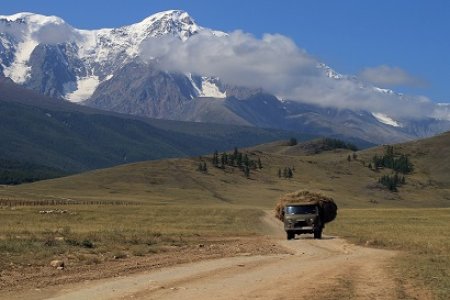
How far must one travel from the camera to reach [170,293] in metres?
21.9

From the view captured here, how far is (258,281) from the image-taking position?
2530 cm

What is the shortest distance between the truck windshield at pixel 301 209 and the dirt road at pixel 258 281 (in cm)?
1826

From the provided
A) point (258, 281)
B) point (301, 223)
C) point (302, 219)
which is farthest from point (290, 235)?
point (258, 281)

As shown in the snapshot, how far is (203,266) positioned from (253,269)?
89.9 inches

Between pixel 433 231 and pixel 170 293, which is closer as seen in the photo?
pixel 170 293

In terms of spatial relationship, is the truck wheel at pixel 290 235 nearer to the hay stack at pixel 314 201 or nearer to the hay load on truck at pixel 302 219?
the hay load on truck at pixel 302 219

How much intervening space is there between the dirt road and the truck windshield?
719 inches

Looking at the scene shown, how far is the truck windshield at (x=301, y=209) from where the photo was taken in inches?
2142

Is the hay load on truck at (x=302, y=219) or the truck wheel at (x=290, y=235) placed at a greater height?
the hay load on truck at (x=302, y=219)

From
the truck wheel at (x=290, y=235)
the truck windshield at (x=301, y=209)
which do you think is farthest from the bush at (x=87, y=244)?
the truck windshield at (x=301, y=209)

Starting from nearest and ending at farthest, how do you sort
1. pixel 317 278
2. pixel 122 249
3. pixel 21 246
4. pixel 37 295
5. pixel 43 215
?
pixel 37 295
pixel 317 278
pixel 21 246
pixel 122 249
pixel 43 215

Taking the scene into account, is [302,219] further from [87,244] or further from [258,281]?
[258,281]

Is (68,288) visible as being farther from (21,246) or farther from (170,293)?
(21,246)

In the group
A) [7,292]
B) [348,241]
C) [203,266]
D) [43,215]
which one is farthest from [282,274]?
[43,215]
